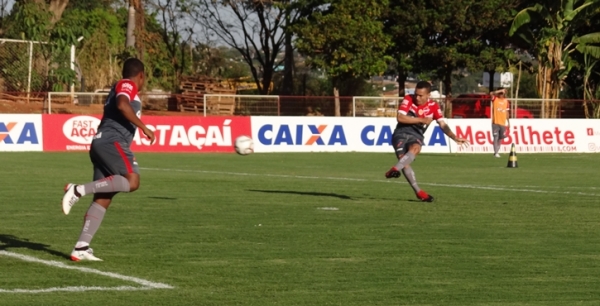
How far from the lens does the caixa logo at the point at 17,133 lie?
3419cm

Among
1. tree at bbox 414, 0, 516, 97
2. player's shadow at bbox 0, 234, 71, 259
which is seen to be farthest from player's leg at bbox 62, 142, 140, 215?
tree at bbox 414, 0, 516, 97

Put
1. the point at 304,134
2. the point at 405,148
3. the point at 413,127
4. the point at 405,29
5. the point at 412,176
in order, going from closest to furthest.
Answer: the point at 412,176
the point at 405,148
the point at 413,127
the point at 304,134
the point at 405,29

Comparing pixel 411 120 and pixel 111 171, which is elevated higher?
pixel 411 120

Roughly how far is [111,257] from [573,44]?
5087 cm

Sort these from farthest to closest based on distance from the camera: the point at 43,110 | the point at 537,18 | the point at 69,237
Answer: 1. the point at 537,18
2. the point at 43,110
3. the point at 69,237

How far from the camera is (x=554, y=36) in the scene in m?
53.6

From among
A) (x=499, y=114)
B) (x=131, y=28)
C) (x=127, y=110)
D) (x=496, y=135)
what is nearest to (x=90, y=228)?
(x=127, y=110)

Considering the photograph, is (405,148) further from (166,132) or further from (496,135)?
(166,132)

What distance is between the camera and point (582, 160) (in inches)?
1321

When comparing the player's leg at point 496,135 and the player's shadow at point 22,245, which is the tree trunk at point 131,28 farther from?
the player's shadow at point 22,245

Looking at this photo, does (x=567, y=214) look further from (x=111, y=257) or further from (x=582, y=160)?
(x=582, y=160)

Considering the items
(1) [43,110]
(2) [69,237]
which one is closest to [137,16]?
(1) [43,110]

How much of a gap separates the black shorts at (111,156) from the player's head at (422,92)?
7.47 meters

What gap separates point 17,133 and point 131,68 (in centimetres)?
2548
